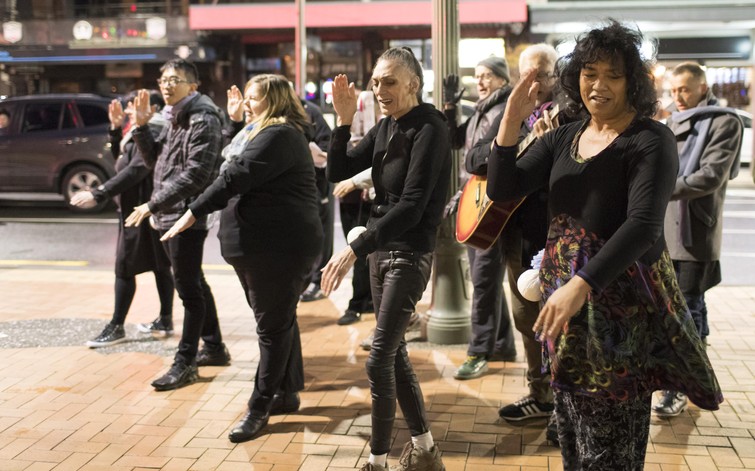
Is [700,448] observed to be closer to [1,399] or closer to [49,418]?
[49,418]

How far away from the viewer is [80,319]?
22.7ft

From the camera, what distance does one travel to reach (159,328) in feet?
21.2

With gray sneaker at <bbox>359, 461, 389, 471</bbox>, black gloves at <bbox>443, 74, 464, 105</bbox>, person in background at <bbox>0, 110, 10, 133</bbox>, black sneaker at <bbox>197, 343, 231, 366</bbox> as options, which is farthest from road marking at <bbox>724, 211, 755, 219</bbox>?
person in background at <bbox>0, 110, 10, 133</bbox>

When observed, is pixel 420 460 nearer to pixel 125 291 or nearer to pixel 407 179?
pixel 407 179

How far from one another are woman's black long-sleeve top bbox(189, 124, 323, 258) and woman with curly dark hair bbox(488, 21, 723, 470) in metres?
1.71

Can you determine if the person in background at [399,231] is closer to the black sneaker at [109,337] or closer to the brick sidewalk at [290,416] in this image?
the brick sidewalk at [290,416]

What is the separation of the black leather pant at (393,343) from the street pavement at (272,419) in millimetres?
421

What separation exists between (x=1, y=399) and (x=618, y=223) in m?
3.85

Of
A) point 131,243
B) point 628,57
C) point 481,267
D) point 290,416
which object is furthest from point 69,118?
point 628,57

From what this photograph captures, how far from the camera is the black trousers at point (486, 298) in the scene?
207 inches

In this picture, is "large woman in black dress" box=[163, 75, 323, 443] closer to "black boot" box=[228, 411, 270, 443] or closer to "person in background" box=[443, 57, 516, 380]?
"black boot" box=[228, 411, 270, 443]

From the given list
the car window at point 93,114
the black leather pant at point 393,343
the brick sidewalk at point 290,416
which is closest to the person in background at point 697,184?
the brick sidewalk at point 290,416

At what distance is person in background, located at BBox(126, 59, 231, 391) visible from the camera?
5066 mm

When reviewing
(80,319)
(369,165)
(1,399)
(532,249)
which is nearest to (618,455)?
(532,249)
